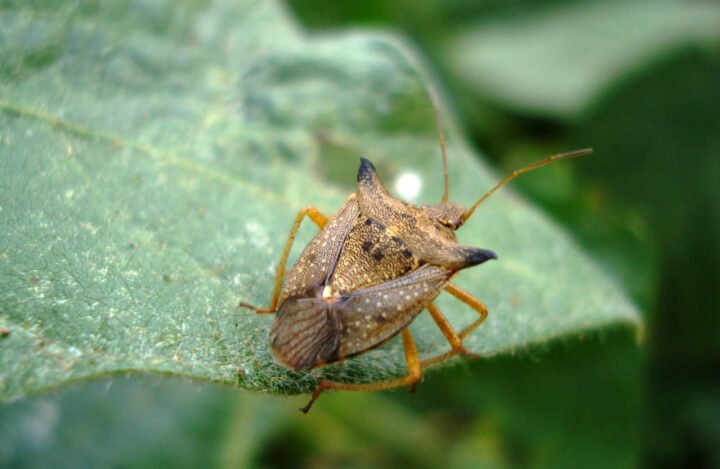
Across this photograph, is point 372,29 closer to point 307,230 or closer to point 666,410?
point 307,230

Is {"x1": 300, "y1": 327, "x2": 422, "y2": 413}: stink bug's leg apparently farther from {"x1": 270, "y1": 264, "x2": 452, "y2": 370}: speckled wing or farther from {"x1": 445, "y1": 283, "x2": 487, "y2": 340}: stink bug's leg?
{"x1": 445, "y1": 283, "x2": 487, "y2": 340}: stink bug's leg

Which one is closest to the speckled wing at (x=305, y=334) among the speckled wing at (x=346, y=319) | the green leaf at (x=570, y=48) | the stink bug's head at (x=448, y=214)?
the speckled wing at (x=346, y=319)

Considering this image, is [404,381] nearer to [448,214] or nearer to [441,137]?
[448,214]

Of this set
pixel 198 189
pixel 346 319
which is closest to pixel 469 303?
pixel 346 319

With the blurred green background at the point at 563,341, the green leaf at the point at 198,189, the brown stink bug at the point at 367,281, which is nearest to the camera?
the green leaf at the point at 198,189

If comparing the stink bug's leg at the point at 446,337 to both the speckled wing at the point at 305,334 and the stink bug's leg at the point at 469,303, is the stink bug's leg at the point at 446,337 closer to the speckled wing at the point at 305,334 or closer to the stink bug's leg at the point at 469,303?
the stink bug's leg at the point at 469,303

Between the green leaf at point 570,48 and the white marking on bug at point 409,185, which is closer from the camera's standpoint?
the white marking on bug at point 409,185

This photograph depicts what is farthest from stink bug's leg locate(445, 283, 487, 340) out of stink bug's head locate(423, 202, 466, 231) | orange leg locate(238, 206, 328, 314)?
orange leg locate(238, 206, 328, 314)

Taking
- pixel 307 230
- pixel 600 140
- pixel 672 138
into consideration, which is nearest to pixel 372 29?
pixel 600 140
